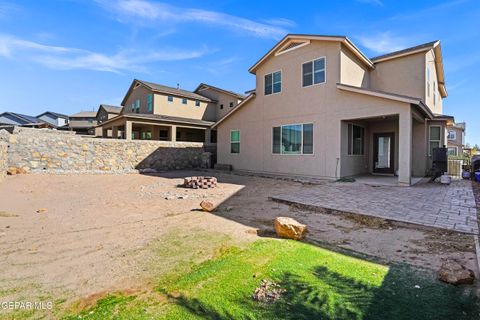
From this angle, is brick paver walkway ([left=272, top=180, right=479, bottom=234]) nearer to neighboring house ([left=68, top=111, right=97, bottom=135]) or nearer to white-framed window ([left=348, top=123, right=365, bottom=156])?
white-framed window ([left=348, top=123, right=365, bottom=156])

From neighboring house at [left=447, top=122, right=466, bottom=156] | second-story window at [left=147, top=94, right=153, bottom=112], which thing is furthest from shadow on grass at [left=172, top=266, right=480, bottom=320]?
neighboring house at [left=447, top=122, right=466, bottom=156]

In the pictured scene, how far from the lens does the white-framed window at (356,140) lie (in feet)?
40.3

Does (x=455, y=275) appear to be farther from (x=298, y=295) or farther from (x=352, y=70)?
(x=352, y=70)

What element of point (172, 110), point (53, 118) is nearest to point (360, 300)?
point (172, 110)

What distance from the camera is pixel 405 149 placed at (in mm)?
9695

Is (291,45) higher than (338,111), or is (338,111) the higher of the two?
(291,45)

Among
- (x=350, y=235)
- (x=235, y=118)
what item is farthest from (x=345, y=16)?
(x=350, y=235)

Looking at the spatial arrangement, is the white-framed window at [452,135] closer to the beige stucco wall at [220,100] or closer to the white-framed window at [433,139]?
the white-framed window at [433,139]

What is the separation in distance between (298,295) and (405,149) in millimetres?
9412

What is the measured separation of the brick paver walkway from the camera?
5.54 metres

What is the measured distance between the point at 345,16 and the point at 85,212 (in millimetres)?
13553

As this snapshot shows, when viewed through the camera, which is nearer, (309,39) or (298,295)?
(298,295)

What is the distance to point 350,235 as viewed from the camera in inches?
190

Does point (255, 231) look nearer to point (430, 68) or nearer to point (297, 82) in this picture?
point (297, 82)
